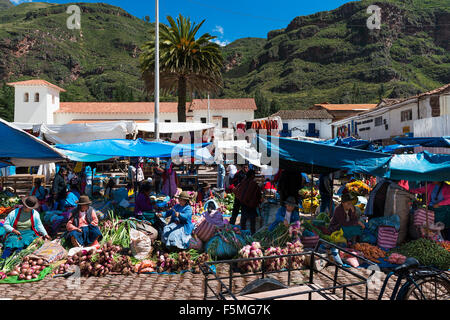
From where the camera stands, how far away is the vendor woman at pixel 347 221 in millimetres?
6703

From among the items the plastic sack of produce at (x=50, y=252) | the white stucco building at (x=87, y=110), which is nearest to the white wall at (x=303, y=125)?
the white stucco building at (x=87, y=110)

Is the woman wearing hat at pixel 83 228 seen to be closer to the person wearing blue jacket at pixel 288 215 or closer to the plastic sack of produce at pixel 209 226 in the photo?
the plastic sack of produce at pixel 209 226

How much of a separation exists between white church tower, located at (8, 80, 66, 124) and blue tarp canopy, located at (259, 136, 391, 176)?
141 feet

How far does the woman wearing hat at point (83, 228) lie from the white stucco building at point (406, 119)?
13.8 meters

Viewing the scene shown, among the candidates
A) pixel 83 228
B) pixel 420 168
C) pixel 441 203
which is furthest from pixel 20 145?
pixel 441 203

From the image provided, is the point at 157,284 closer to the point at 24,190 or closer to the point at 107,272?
the point at 107,272

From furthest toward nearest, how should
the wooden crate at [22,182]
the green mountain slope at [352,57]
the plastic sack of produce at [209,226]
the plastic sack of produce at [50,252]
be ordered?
the green mountain slope at [352,57] < the wooden crate at [22,182] < the plastic sack of produce at [209,226] < the plastic sack of produce at [50,252]

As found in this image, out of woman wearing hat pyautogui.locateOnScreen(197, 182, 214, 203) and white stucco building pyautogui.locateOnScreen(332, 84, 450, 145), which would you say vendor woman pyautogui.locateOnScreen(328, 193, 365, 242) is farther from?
white stucco building pyautogui.locateOnScreen(332, 84, 450, 145)

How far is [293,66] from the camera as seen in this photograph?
328 ft

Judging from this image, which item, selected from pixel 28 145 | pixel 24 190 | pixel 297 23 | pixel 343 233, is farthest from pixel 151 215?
pixel 297 23

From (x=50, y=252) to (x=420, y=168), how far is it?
285 inches

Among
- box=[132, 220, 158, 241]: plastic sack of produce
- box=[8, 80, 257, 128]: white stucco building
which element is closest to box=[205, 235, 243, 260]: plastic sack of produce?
box=[132, 220, 158, 241]: plastic sack of produce

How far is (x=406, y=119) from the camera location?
19.6m
